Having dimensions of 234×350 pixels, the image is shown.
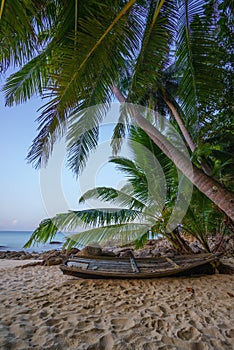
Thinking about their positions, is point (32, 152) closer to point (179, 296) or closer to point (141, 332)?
point (141, 332)

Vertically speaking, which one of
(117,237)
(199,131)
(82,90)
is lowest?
(117,237)

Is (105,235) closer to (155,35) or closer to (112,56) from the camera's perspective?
(112,56)

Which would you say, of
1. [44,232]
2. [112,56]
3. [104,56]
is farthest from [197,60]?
[44,232]

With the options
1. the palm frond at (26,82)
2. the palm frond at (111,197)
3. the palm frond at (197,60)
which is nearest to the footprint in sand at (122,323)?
the palm frond at (197,60)

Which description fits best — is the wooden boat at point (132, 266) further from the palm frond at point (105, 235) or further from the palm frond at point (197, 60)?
the palm frond at point (197, 60)

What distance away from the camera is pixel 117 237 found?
4.01 meters

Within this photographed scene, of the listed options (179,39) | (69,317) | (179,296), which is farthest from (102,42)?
(179,296)

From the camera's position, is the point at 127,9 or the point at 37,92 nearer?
the point at 127,9

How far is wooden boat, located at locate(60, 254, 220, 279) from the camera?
133 inches

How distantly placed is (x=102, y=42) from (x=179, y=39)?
3.81 ft

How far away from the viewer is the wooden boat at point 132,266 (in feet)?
11.1

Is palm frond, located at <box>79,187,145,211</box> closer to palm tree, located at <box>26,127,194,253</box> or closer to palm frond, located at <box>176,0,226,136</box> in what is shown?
palm tree, located at <box>26,127,194,253</box>

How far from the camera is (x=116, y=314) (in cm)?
229

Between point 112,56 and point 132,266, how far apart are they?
3.37 meters
